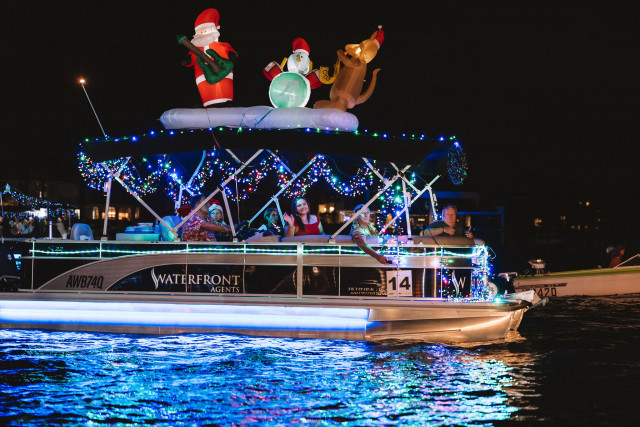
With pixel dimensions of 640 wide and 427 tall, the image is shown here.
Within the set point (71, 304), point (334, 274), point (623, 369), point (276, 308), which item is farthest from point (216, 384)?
point (623, 369)

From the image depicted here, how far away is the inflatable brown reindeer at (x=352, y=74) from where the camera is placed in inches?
361

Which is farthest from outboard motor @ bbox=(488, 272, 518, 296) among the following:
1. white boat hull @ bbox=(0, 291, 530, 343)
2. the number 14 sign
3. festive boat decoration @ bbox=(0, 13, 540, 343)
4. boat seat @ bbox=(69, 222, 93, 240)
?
boat seat @ bbox=(69, 222, 93, 240)

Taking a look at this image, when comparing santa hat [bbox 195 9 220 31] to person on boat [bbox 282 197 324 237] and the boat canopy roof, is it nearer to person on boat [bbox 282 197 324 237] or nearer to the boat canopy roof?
the boat canopy roof

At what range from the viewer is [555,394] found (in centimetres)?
669

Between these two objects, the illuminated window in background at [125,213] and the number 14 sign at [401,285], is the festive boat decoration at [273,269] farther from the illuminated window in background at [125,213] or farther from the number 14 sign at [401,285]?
the illuminated window in background at [125,213]

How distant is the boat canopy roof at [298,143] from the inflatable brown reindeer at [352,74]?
39.6 inches

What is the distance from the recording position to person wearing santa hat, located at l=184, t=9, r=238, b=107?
953cm

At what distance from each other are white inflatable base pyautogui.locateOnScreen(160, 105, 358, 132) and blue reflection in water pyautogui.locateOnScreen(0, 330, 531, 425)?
3025 mm

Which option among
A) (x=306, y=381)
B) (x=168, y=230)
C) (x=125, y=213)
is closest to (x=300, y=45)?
(x=168, y=230)

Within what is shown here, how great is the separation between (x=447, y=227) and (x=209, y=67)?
4.22 meters

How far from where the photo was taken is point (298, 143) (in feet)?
27.9

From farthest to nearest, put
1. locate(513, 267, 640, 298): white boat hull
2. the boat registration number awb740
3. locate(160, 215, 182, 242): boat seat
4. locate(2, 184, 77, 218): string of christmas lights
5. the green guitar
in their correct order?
1. locate(513, 267, 640, 298): white boat hull
2. locate(2, 184, 77, 218): string of christmas lights
3. locate(160, 215, 182, 242): boat seat
4. the green guitar
5. the boat registration number awb740

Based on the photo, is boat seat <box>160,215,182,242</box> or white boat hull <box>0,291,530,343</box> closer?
white boat hull <box>0,291,530,343</box>

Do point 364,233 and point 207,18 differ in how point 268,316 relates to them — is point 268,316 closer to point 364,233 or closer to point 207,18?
point 364,233
